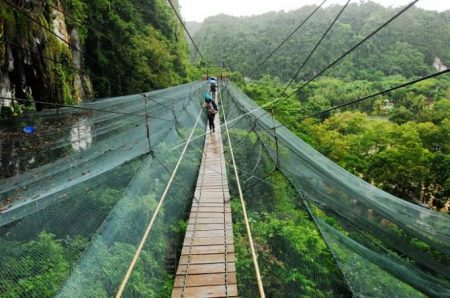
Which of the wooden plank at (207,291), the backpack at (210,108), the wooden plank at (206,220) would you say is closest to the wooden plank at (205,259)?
the wooden plank at (207,291)

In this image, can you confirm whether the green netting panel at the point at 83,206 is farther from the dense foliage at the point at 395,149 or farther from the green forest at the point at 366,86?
the green forest at the point at 366,86

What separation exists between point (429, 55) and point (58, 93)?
223 feet

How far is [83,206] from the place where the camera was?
216cm

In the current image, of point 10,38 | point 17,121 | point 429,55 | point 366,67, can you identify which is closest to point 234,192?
point 17,121

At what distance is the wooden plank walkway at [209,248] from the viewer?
8.78 feet

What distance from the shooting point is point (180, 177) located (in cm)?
418

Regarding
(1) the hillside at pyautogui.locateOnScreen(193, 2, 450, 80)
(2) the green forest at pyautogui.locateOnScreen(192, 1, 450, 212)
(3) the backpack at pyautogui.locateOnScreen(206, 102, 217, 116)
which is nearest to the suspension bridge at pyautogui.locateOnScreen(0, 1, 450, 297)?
(3) the backpack at pyautogui.locateOnScreen(206, 102, 217, 116)

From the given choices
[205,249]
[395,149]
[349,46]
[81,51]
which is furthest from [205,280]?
[349,46]

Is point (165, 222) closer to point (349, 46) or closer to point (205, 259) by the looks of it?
point (205, 259)

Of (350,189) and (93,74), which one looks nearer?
(350,189)

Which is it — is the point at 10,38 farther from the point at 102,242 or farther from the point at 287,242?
the point at 287,242

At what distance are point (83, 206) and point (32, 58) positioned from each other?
5.15 meters

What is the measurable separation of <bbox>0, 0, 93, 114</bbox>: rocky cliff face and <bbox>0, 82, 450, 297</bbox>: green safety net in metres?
2.16

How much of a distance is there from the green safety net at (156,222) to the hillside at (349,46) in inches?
2059
